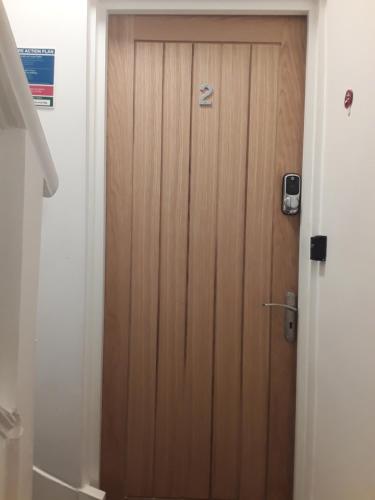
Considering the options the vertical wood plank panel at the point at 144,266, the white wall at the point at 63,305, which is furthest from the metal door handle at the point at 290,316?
the white wall at the point at 63,305

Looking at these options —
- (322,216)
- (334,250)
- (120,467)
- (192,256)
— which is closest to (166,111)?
(192,256)

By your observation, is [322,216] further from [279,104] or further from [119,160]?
[119,160]

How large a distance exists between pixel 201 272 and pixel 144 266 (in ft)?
0.83

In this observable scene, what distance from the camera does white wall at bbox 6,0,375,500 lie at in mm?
1005

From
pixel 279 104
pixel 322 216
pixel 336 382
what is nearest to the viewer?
pixel 336 382

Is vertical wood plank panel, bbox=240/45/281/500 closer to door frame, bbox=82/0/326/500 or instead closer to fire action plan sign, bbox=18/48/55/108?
door frame, bbox=82/0/326/500

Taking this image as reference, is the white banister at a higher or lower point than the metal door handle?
higher

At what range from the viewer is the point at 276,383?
1.53 metres

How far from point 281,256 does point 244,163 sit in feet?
1.43

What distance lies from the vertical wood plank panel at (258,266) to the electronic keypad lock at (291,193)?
0.14 feet

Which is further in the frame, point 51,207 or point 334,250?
point 51,207

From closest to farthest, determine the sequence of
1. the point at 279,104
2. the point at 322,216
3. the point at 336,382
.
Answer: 1. the point at 336,382
2. the point at 322,216
3. the point at 279,104

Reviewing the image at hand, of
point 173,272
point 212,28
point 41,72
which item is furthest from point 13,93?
point 212,28

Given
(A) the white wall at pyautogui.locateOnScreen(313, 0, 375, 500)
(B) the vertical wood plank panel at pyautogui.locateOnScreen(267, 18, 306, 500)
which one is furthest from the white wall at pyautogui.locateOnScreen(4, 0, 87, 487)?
(A) the white wall at pyautogui.locateOnScreen(313, 0, 375, 500)
